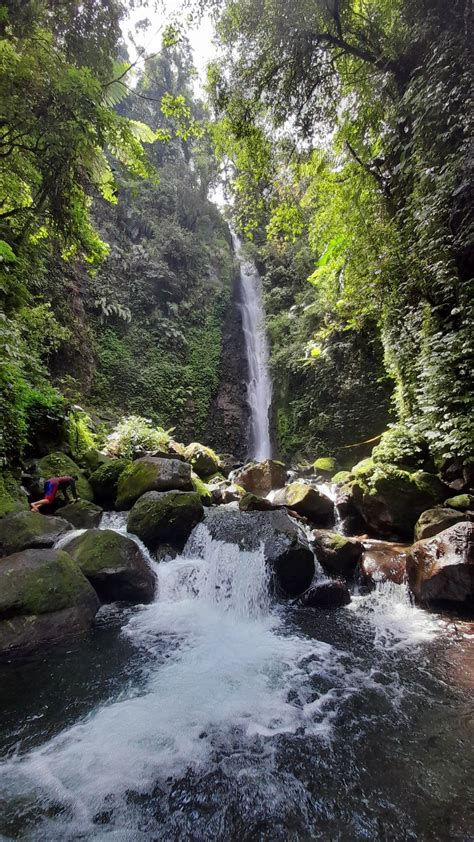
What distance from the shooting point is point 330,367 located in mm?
13336

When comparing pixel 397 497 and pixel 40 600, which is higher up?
pixel 397 497

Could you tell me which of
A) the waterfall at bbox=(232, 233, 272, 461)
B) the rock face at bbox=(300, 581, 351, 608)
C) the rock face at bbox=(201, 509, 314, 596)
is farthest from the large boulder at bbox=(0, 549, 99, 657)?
the waterfall at bbox=(232, 233, 272, 461)

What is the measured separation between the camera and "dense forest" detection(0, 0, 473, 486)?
5.99 metres

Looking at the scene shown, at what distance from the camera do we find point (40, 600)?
4367mm

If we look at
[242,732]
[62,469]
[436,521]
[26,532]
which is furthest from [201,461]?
[242,732]

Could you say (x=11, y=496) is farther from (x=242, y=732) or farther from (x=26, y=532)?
(x=242, y=732)

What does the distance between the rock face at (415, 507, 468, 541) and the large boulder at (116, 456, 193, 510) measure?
15.6ft

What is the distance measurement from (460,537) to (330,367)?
9007 millimetres

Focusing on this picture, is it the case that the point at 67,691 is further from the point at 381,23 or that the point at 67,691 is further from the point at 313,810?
the point at 381,23

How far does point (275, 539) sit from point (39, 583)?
12.0 feet

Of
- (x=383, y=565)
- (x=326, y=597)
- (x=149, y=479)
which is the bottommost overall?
(x=326, y=597)

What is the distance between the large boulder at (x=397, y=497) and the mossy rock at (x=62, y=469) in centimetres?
616

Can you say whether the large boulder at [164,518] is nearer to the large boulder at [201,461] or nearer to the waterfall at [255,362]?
the large boulder at [201,461]

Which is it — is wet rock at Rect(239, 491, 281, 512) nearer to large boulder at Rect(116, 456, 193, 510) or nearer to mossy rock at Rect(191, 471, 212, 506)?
mossy rock at Rect(191, 471, 212, 506)
